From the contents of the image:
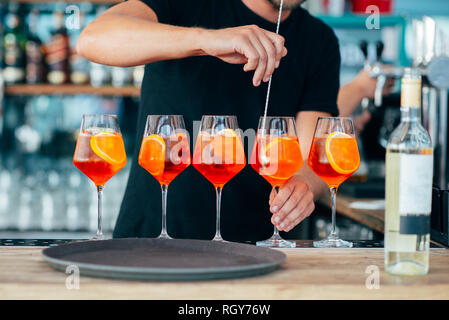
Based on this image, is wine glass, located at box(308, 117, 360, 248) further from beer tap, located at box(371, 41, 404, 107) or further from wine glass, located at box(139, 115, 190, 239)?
beer tap, located at box(371, 41, 404, 107)

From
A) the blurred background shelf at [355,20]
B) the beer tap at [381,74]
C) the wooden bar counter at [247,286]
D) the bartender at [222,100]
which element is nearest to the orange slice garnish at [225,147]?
the wooden bar counter at [247,286]

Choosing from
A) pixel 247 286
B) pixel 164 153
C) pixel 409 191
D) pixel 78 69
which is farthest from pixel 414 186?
pixel 78 69

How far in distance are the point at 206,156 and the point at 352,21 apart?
3.40 meters

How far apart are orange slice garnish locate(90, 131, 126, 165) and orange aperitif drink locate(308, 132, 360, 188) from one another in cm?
42

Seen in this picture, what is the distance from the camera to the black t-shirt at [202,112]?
1978 millimetres

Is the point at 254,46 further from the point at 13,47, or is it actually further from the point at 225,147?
the point at 13,47

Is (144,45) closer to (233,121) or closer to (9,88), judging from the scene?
(233,121)

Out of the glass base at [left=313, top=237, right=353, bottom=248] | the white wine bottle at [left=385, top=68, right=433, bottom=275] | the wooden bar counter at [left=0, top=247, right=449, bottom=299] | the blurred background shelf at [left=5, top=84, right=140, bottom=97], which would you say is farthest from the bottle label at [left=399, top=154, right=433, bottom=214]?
the blurred background shelf at [left=5, top=84, right=140, bottom=97]

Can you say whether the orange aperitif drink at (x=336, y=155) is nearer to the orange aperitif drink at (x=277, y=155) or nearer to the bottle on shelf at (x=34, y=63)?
the orange aperitif drink at (x=277, y=155)

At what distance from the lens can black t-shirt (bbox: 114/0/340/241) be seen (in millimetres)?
1978

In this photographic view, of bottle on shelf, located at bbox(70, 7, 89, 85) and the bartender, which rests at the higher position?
bottle on shelf, located at bbox(70, 7, 89, 85)

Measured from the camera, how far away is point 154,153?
140 centimetres

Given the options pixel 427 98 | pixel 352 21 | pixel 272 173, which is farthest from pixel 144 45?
pixel 352 21
